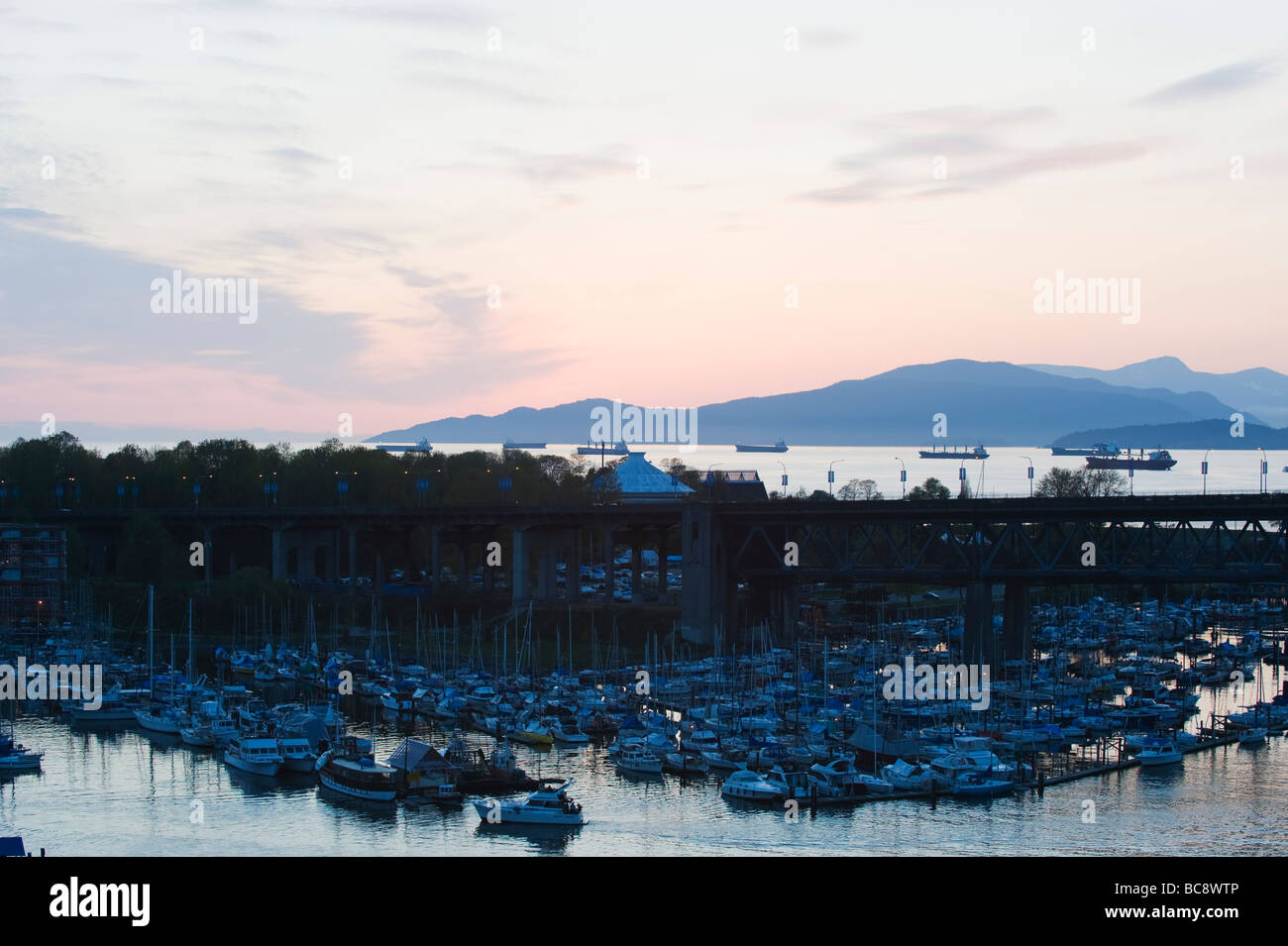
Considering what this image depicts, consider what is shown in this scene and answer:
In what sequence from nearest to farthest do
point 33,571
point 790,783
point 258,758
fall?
1. point 790,783
2. point 258,758
3. point 33,571

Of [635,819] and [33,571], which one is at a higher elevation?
[33,571]

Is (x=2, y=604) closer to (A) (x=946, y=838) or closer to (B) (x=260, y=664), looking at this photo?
(B) (x=260, y=664)

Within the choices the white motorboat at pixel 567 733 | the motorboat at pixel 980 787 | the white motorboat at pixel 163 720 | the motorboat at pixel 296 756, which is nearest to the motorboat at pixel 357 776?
the motorboat at pixel 296 756

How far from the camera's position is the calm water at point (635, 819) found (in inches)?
1394

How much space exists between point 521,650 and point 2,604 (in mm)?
31900

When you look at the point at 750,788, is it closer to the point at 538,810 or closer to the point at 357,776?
Answer: the point at 538,810

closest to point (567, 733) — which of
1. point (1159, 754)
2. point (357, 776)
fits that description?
point (357, 776)

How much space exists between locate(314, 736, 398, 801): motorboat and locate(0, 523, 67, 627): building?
138 feet

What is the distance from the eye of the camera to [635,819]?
38.2 m

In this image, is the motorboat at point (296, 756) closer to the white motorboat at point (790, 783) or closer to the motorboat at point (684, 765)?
the motorboat at point (684, 765)

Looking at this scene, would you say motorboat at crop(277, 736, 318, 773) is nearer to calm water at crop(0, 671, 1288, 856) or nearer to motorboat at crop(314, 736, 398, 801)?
motorboat at crop(314, 736, 398, 801)

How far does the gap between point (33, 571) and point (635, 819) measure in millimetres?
56081

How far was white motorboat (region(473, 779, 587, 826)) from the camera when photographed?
36969 millimetres

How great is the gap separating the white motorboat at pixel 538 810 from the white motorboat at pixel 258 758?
32.4 feet
